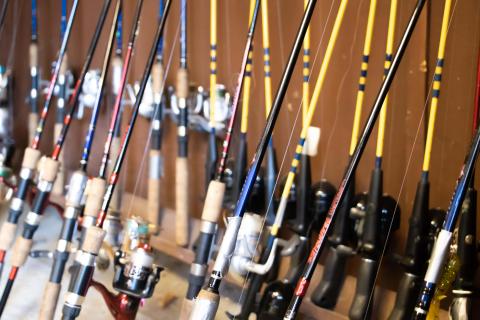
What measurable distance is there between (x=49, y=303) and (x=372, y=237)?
76cm

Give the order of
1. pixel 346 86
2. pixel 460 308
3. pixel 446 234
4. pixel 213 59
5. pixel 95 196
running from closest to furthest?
1. pixel 446 234
2. pixel 460 308
3. pixel 95 196
4. pixel 346 86
5. pixel 213 59

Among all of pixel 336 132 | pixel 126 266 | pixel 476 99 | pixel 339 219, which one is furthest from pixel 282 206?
pixel 476 99

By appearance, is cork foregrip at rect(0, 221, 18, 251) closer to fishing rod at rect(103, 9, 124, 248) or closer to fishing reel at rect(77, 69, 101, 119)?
fishing rod at rect(103, 9, 124, 248)

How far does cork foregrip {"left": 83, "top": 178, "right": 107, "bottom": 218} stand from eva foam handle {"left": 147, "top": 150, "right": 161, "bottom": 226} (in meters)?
0.45

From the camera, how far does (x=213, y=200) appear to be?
54.1 inches

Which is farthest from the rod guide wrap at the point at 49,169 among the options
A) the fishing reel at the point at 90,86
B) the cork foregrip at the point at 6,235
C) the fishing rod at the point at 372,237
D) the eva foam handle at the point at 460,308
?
the eva foam handle at the point at 460,308

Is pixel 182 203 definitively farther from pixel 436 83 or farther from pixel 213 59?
pixel 436 83

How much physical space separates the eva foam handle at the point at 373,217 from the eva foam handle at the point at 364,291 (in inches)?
1.6

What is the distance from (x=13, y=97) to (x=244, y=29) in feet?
4.13

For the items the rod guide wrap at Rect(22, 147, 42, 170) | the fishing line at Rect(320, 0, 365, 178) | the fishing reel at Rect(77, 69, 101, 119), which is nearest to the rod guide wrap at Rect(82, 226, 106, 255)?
the rod guide wrap at Rect(22, 147, 42, 170)

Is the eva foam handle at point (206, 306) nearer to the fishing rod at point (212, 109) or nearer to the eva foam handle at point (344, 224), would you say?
the eva foam handle at point (344, 224)

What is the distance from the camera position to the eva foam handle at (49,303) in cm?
146

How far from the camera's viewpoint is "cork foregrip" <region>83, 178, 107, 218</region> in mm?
1522

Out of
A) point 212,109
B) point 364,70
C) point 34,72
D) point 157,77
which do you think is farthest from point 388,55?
point 34,72
